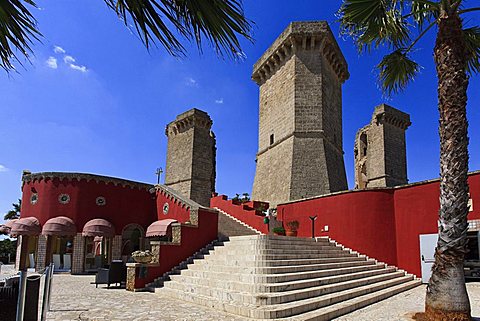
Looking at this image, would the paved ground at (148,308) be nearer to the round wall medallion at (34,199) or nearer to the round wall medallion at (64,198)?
the round wall medallion at (64,198)

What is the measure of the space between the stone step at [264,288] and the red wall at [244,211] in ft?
18.9

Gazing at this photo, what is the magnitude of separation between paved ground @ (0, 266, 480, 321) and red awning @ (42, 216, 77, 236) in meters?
7.72

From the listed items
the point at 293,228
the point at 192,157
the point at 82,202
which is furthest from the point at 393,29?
the point at 192,157

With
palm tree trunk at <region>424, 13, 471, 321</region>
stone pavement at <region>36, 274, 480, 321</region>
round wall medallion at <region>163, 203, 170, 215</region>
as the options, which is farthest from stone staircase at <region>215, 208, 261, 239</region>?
palm tree trunk at <region>424, 13, 471, 321</region>

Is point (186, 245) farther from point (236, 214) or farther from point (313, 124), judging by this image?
point (313, 124)

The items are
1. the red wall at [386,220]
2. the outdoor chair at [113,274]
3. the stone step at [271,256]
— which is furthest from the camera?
the red wall at [386,220]

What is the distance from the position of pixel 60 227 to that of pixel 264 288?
513 inches

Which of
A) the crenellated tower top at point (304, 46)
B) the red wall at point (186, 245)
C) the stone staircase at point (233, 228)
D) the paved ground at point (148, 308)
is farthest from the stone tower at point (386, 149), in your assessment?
the red wall at point (186, 245)

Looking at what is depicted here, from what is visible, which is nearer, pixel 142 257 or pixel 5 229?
pixel 142 257

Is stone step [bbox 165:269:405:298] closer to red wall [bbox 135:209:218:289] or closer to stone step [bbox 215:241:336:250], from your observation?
red wall [bbox 135:209:218:289]

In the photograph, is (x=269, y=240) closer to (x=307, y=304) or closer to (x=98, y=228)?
(x=307, y=304)

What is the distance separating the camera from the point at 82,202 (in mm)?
17844

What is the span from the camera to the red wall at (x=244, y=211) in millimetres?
15499

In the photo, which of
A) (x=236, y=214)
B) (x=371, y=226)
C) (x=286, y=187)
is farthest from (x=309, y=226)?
(x=286, y=187)
